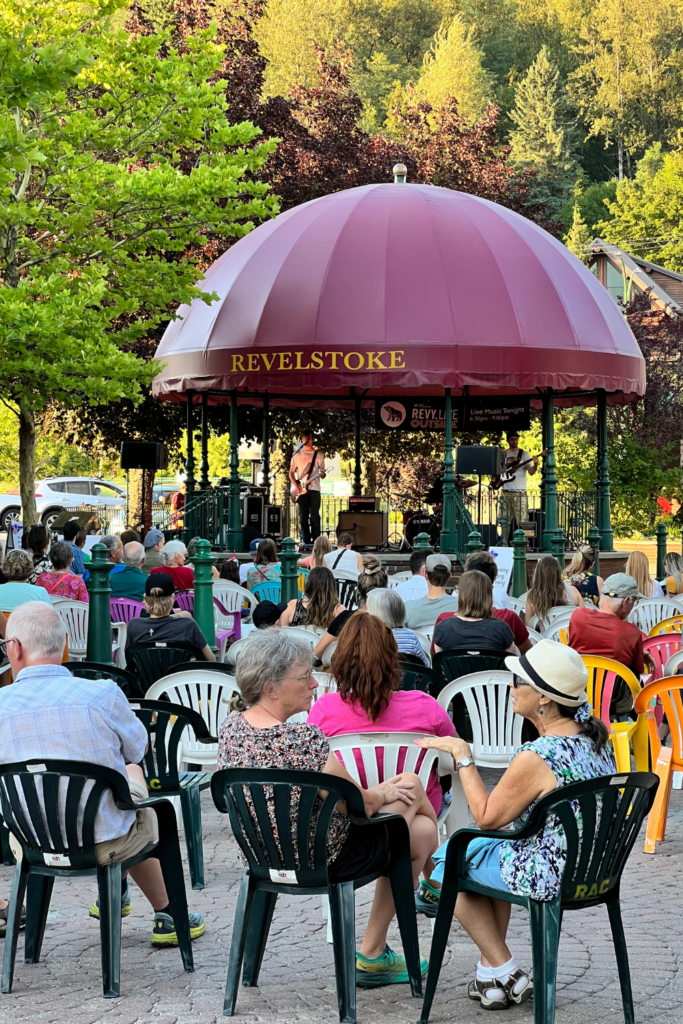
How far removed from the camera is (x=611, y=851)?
4301 mm

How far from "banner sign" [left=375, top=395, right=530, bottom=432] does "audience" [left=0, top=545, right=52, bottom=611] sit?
16.4 metres

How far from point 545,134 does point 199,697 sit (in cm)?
7360

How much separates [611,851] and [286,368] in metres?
15.7

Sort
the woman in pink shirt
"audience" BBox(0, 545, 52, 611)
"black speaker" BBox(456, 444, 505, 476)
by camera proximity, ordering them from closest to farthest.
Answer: the woman in pink shirt
"audience" BBox(0, 545, 52, 611)
"black speaker" BBox(456, 444, 505, 476)

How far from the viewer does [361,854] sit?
4.55m

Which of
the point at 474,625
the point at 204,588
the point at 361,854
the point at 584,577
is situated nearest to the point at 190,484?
the point at 584,577

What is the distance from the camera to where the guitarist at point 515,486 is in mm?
21312

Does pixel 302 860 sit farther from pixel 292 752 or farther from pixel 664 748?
pixel 664 748

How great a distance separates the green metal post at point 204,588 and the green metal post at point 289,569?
1241 millimetres

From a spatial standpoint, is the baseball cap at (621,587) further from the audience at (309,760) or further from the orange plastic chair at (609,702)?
the audience at (309,760)

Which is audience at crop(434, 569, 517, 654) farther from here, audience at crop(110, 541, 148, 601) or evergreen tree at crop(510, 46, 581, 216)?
evergreen tree at crop(510, 46, 581, 216)

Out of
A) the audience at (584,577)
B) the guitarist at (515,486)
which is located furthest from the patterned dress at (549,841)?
the guitarist at (515,486)

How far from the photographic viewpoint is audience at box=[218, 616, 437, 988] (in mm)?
4473

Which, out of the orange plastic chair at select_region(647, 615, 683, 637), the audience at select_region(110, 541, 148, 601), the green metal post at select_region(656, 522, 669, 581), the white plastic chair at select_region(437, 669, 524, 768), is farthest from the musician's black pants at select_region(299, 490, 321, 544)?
the white plastic chair at select_region(437, 669, 524, 768)
